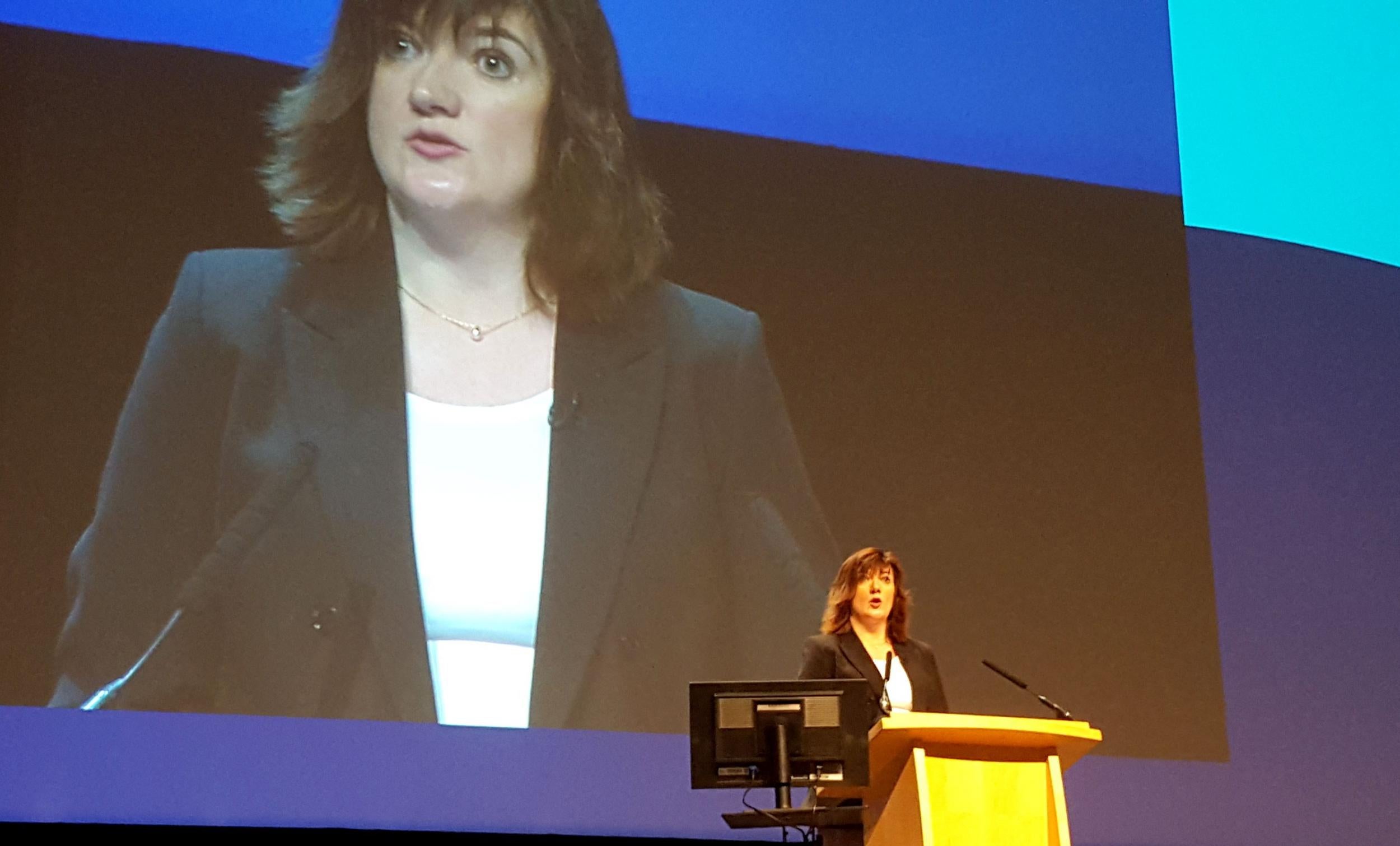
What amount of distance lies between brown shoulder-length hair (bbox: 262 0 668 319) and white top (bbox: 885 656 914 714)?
148cm

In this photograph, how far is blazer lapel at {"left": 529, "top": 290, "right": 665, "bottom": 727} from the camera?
12.9ft

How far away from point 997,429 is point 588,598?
1528 millimetres

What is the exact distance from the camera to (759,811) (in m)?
2.77

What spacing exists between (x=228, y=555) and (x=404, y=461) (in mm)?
514

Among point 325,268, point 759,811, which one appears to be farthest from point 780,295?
point 759,811

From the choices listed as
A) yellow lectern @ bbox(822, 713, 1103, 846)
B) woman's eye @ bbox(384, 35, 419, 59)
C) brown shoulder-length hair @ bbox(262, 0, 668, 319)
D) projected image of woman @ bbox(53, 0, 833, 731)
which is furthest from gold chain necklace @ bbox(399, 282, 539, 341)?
yellow lectern @ bbox(822, 713, 1103, 846)

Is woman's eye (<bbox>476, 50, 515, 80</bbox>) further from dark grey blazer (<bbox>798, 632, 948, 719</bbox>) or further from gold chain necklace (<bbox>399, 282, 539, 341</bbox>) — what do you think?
dark grey blazer (<bbox>798, 632, 948, 719</bbox>)

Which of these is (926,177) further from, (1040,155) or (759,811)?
(759,811)

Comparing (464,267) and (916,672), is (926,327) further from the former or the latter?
(916,672)

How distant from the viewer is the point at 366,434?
3900 millimetres

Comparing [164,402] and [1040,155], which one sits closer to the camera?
[164,402]

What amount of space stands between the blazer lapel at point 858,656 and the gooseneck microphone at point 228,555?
1541 millimetres

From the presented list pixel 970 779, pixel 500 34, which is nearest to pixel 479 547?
pixel 500 34

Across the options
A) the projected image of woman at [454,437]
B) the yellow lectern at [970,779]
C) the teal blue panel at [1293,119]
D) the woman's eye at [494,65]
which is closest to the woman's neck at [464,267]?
the projected image of woman at [454,437]
